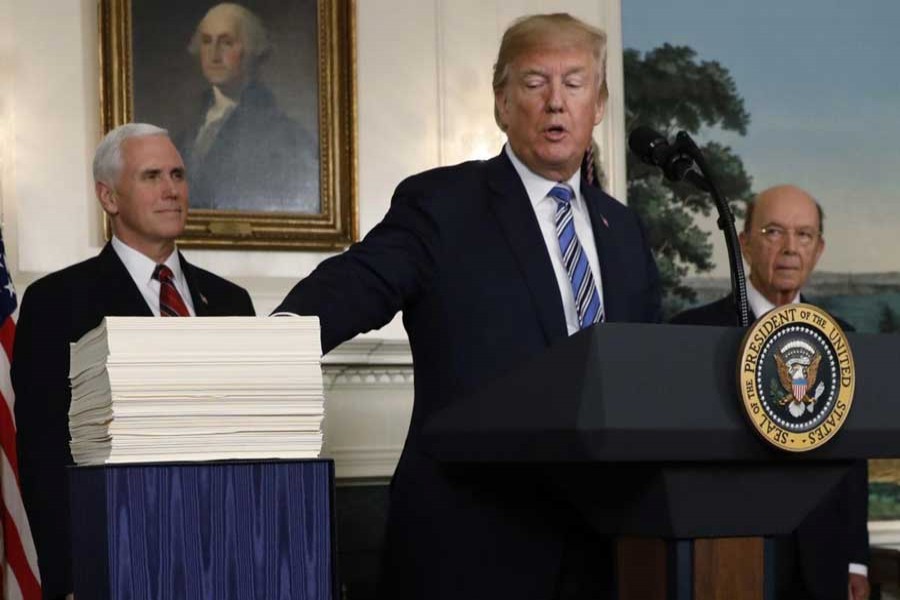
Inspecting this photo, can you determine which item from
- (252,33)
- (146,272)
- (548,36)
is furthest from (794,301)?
(252,33)

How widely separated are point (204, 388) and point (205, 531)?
0.18 metres

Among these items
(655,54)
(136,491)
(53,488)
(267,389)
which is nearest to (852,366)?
(267,389)

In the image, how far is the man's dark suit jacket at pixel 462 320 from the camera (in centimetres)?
251

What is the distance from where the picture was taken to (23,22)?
5875 mm

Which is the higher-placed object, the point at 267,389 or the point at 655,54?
the point at 655,54

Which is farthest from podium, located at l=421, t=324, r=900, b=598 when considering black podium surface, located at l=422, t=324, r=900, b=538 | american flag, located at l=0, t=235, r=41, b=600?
american flag, located at l=0, t=235, r=41, b=600

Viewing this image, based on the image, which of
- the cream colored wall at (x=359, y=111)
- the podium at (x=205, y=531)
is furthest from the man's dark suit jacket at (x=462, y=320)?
the cream colored wall at (x=359, y=111)

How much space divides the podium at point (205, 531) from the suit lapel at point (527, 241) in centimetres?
82

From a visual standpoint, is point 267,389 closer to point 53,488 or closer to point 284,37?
point 53,488

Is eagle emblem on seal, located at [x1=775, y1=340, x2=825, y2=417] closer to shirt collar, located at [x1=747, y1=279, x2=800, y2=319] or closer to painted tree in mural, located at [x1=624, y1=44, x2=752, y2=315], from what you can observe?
shirt collar, located at [x1=747, y1=279, x2=800, y2=319]

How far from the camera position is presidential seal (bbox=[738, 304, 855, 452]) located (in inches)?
77.7

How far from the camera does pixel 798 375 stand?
201 centimetres

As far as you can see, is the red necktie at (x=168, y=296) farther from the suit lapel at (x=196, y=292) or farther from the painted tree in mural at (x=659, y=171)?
the painted tree in mural at (x=659, y=171)

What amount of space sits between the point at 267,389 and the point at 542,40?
1.23m
